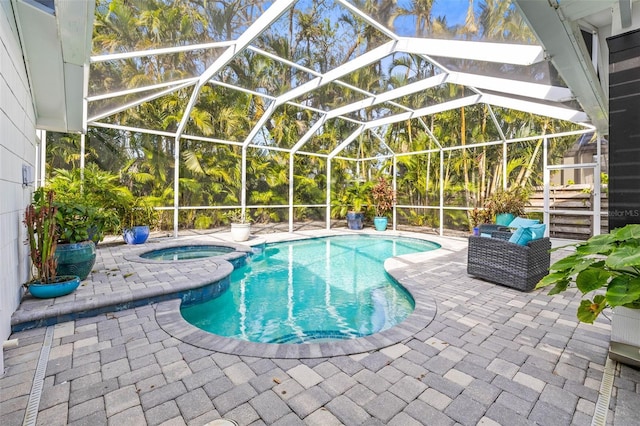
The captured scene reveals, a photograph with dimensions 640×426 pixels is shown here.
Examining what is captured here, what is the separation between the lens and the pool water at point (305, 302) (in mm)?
4039

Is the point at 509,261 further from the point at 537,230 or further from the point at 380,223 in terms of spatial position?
the point at 380,223

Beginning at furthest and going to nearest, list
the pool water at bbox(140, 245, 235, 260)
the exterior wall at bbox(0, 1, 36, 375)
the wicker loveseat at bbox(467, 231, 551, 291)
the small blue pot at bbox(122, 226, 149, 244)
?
the small blue pot at bbox(122, 226, 149, 244) → the pool water at bbox(140, 245, 235, 260) → the wicker loveseat at bbox(467, 231, 551, 291) → the exterior wall at bbox(0, 1, 36, 375)

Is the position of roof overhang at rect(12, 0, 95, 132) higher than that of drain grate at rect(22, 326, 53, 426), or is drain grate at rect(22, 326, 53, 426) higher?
roof overhang at rect(12, 0, 95, 132)

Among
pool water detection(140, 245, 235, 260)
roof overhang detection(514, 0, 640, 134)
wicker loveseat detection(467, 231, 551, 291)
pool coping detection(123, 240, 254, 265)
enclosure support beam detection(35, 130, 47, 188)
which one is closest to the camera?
roof overhang detection(514, 0, 640, 134)

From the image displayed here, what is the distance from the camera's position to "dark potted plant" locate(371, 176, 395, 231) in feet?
41.8

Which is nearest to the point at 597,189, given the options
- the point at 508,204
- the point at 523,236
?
the point at 508,204

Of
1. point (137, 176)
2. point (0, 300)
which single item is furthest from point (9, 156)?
point (137, 176)

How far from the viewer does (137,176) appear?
34.1 ft


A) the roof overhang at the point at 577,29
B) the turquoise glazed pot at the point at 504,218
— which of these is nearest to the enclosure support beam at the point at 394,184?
the turquoise glazed pot at the point at 504,218

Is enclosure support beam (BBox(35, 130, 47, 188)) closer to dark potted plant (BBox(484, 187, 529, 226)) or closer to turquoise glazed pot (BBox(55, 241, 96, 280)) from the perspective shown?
turquoise glazed pot (BBox(55, 241, 96, 280))

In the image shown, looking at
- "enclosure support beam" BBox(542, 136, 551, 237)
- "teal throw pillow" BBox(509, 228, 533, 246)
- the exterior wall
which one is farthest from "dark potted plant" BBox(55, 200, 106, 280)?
"enclosure support beam" BBox(542, 136, 551, 237)

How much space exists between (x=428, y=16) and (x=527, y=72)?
2.25 meters

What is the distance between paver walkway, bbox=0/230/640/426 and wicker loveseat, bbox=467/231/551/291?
126 cm

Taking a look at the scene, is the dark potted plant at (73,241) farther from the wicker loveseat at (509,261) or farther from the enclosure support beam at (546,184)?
the enclosure support beam at (546,184)
